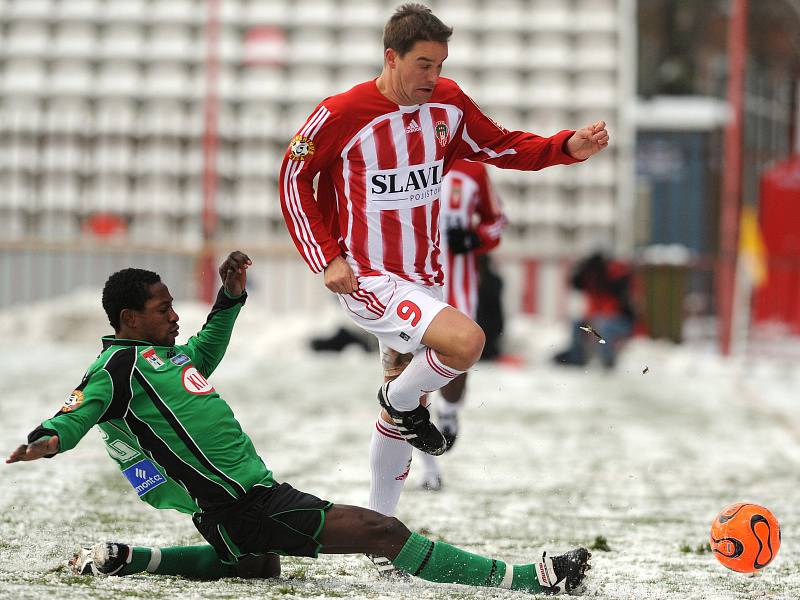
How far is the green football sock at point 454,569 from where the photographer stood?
13.0 feet

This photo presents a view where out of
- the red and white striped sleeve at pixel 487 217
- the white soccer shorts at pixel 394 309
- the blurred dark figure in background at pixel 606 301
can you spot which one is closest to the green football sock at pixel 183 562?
the white soccer shorts at pixel 394 309

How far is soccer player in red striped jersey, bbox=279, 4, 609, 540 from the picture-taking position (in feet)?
14.2

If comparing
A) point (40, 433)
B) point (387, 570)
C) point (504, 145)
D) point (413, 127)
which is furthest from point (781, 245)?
point (40, 433)

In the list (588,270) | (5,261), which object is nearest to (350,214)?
(588,270)

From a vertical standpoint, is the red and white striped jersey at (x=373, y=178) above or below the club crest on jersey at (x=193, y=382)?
above

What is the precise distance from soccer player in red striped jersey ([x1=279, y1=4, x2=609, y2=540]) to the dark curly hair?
63 centimetres

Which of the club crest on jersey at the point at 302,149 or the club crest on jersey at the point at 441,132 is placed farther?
the club crest on jersey at the point at 441,132

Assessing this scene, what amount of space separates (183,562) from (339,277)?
1.04 metres

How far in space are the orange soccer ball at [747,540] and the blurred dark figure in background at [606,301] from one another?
9.42m

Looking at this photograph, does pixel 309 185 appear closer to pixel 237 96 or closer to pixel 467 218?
pixel 467 218

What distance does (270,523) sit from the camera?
3.93 metres

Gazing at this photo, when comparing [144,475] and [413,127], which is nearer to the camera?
[144,475]

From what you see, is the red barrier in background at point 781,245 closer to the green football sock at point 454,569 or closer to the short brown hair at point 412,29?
the short brown hair at point 412,29

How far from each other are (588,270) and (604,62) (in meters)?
7.15
